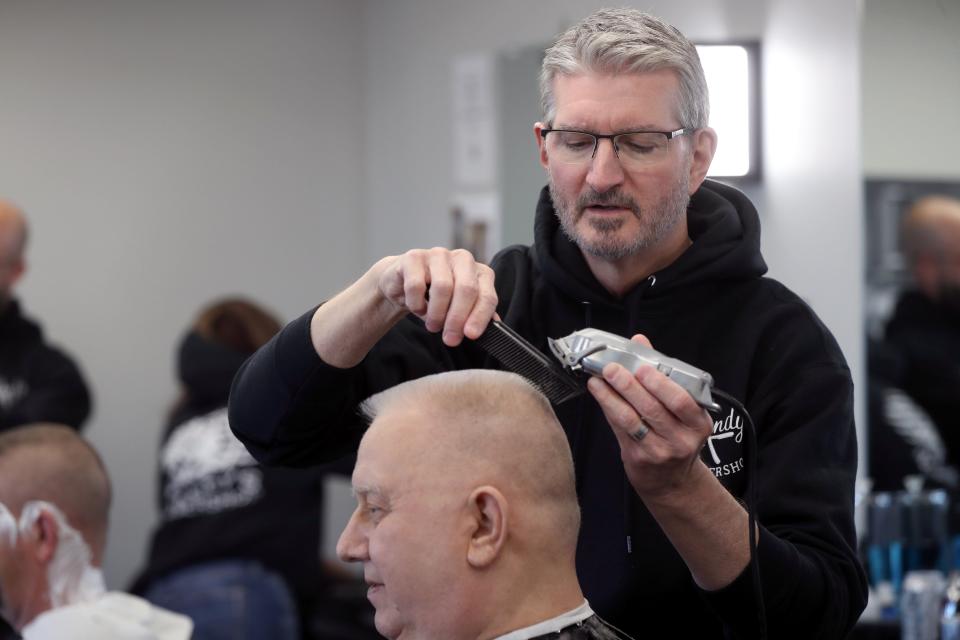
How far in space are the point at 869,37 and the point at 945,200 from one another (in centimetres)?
42

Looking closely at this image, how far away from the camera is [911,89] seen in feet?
9.50

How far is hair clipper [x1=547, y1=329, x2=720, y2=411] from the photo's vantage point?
1289 millimetres

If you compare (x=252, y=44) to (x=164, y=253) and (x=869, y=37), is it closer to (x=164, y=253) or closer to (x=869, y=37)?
(x=164, y=253)

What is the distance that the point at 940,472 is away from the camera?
9.66 feet

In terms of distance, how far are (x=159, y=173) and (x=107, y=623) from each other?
9.55 ft

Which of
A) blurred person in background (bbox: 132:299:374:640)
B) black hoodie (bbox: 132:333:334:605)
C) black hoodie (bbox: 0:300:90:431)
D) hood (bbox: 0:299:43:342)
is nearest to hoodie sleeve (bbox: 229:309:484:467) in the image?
blurred person in background (bbox: 132:299:374:640)

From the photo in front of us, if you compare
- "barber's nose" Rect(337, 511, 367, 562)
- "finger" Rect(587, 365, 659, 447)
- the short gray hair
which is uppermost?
the short gray hair

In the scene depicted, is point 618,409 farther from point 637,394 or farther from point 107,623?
point 107,623

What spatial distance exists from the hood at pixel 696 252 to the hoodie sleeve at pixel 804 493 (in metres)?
0.10

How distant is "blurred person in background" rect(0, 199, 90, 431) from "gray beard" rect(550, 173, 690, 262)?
9.29 feet

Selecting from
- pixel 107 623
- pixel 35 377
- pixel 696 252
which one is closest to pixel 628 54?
pixel 696 252

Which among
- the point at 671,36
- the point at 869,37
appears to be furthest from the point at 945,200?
the point at 671,36

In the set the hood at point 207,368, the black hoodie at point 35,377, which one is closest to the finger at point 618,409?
the hood at point 207,368

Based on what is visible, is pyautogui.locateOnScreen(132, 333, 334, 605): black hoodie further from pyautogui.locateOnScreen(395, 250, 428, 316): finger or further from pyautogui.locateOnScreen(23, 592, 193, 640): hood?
pyautogui.locateOnScreen(395, 250, 428, 316): finger
